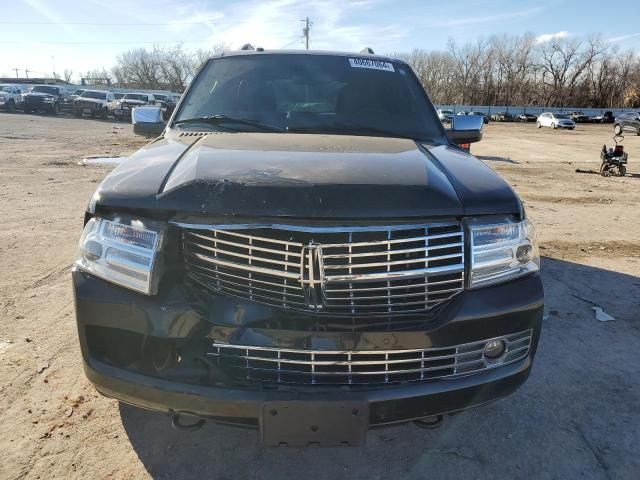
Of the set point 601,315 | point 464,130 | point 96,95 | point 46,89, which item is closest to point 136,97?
point 96,95

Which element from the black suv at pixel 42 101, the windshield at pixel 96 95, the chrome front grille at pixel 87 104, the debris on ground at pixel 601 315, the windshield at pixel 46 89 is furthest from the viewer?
the windshield at pixel 46 89

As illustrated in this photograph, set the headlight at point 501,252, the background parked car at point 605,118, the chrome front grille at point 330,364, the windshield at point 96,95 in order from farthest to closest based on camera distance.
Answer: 1. the background parked car at point 605,118
2. the windshield at point 96,95
3. the headlight at point 501,252
4. the chrome front grille at point 330,364

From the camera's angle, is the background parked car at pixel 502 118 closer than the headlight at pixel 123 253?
No

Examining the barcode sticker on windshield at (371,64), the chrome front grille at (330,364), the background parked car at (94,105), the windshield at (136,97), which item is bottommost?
the chrome front grille at (330,364)

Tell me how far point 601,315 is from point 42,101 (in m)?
40.3

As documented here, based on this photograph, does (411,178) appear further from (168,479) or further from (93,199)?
(168,479)

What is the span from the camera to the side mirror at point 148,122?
147 inches

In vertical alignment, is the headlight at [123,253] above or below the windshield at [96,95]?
below

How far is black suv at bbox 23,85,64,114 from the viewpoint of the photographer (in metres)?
36.0

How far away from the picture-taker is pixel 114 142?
19188 millimetres

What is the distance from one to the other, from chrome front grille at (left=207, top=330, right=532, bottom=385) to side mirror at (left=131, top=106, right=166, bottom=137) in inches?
91.4

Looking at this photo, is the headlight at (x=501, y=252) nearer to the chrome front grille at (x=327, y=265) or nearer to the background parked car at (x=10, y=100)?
the chrome front grille at (x=327, y=265)

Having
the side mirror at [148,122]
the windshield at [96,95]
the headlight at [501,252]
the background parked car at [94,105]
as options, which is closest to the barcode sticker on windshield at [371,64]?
the side mirror at [148,122]

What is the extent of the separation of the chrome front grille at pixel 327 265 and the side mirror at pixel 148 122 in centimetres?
200
